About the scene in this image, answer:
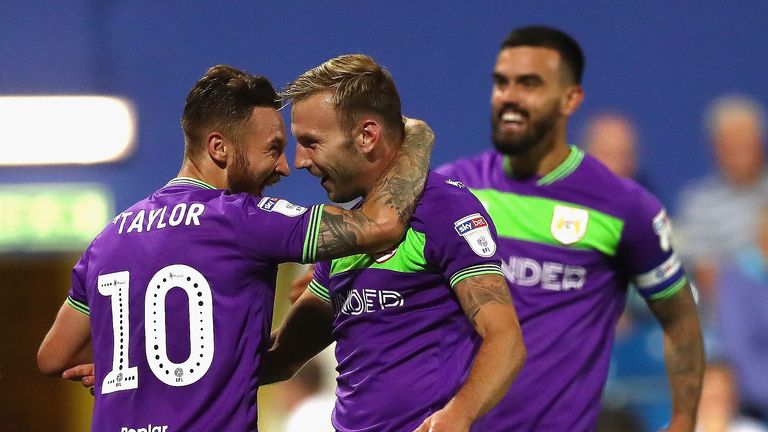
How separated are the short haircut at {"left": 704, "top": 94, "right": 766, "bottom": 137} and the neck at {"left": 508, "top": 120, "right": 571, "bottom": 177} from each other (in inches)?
121

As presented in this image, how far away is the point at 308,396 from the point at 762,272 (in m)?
2.63

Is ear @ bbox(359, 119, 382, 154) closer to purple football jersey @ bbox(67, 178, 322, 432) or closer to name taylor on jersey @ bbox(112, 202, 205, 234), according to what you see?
purple football jersey @ bbox(67, 178, 322, 432)

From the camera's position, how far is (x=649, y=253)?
4234mm

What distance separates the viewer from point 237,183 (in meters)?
3.22

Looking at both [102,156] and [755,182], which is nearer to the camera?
[755,182]

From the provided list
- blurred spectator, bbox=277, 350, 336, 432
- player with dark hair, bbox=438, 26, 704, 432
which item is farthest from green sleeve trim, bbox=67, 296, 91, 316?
blurred spectator, bbox=277, 350, 336, 432

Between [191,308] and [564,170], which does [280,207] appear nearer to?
[191,308]

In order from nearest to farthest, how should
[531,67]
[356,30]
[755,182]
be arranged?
1. [531,67]
2. [755,182]
3. [356,30]

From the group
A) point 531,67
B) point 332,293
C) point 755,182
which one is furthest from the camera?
point 755,182

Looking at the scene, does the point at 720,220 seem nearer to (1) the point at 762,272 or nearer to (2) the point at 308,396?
(1) the point at 762,272

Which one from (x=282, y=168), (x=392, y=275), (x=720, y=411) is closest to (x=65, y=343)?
(x=282, y=168)

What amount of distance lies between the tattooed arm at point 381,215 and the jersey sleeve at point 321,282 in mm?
327

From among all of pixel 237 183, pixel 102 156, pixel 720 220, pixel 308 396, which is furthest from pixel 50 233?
pixel 237 183

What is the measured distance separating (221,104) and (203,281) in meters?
0.49
